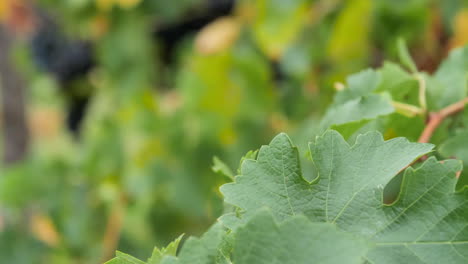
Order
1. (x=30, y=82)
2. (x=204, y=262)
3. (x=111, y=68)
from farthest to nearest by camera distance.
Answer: (x=30, y=82) → (x=111, y=68) → (x=204, y=262)

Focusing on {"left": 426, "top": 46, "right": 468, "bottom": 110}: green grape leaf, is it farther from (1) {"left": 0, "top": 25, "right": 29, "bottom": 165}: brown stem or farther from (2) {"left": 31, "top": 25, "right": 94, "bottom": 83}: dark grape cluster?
(1) {"left": 0, "top": 25, "right": 29, "bottom": 165}: brown stem

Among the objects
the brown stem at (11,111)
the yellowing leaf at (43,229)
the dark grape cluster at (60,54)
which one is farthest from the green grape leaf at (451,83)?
the brown stem at (11,111)

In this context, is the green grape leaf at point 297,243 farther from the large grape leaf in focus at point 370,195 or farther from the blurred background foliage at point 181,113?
the blurred background foliage at point 181,113

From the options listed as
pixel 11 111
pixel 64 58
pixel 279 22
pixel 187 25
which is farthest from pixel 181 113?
pixel 11 111

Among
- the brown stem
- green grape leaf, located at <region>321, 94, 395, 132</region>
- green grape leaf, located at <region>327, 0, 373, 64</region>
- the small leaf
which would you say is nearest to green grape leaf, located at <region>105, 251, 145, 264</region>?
green grape leaf, located at <region>321, 94, 395, 132</region>

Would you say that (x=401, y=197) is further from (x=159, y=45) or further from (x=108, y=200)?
(x=159, y=45)

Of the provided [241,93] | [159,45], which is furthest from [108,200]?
[159,45]

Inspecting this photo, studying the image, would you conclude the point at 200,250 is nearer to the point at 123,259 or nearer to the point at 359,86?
the point at 123,259
